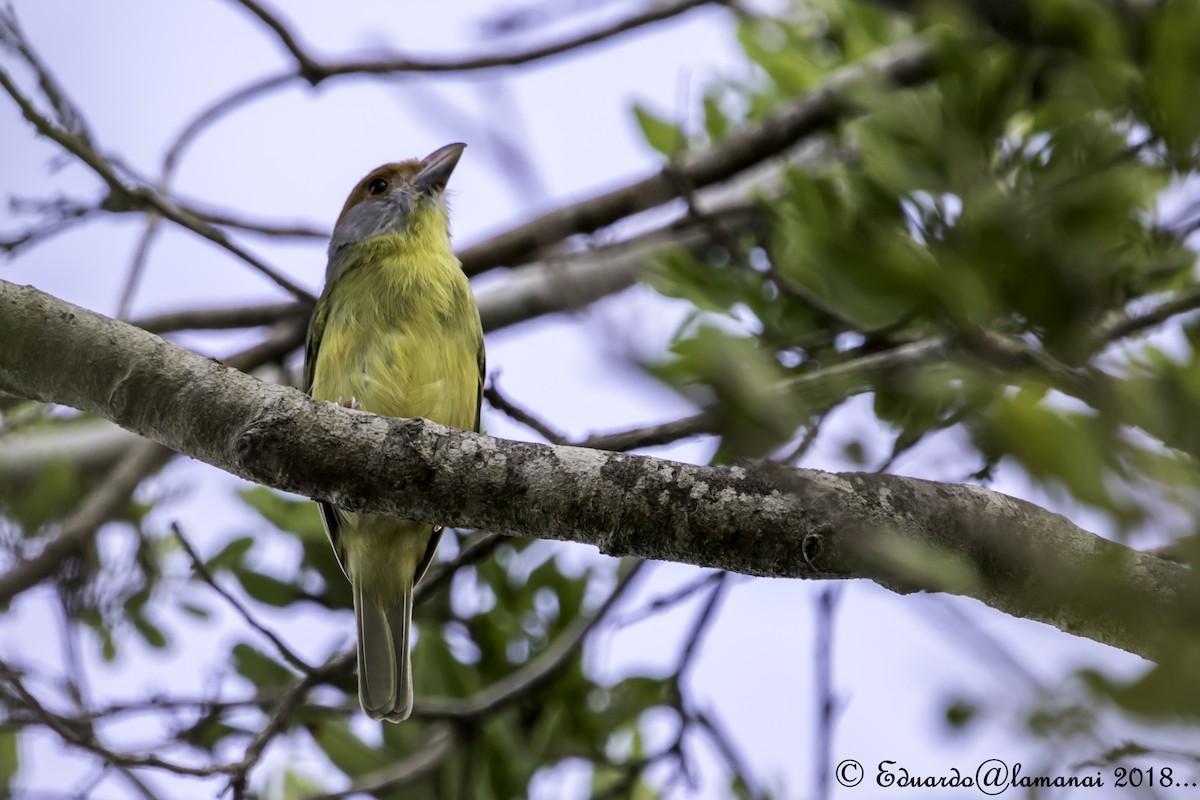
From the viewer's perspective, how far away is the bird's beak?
4.72 metres

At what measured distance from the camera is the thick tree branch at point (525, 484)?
2223mm

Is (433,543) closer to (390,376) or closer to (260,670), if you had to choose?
(390,376)

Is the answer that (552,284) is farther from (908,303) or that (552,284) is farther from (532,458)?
(908,303)

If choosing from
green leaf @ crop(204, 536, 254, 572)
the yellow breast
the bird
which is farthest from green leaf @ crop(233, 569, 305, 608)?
the yellow breast

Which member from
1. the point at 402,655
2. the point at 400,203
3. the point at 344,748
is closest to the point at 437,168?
the point at 400,203

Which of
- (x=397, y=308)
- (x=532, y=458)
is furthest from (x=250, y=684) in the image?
(x=532, y=458)

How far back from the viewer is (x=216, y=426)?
8.13 feet

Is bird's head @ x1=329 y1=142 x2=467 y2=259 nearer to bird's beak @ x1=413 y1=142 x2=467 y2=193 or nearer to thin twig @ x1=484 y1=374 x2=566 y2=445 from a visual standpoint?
bird's beak @ x1=413 y1=142 x2=467 y2=193

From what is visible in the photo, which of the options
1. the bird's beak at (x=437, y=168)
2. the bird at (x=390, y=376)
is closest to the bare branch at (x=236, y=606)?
the bird at (x=390, y=376)

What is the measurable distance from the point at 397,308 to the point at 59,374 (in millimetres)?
1602

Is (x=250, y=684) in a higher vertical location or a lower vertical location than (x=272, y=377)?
lower

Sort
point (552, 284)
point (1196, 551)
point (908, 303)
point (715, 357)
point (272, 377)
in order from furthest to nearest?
point (272, 377)
point (908, 303)
point (552, 284)
point (715, 357)
point (1196, 551)

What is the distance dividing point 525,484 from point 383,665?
1574 mm

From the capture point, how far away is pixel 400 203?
15.2ft
